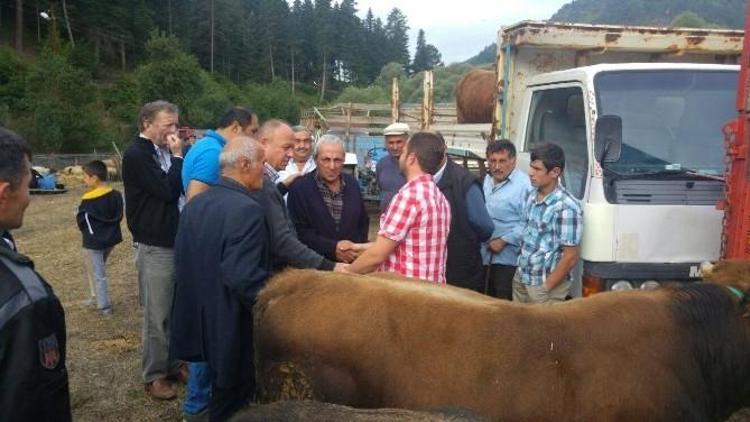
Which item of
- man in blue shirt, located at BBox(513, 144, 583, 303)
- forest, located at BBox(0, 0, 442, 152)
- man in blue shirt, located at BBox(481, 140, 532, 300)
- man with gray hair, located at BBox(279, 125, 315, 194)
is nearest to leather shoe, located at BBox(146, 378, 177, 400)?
man with gray hair, located at BBox(279, 125, 315, 194)

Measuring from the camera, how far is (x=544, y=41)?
578 centimetres

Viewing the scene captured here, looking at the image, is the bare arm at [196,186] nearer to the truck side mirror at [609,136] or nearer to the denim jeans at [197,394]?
the denim jeans at [197,394]

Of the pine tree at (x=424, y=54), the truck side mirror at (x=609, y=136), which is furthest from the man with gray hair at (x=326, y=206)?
the pine tree at (x=424, y=54)

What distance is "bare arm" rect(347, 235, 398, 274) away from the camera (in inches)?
138

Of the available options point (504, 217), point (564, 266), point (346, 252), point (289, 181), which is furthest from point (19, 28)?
point (564, 266)

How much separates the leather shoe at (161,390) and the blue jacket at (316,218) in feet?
5.94

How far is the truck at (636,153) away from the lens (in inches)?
158

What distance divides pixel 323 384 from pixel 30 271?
1389 mm

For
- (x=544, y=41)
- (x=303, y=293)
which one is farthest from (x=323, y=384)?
(x=544, y=41)

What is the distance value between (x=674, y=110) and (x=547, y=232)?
152cm

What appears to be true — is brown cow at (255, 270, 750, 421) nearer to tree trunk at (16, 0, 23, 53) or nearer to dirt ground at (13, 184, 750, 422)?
dirt ground at (13, 184, 750, 422)

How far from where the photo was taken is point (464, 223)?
4.40 metres

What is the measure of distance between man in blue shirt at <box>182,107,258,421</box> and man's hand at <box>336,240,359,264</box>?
0.96 meters

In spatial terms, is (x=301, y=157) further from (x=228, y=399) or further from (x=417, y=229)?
(x=228, y=399)
